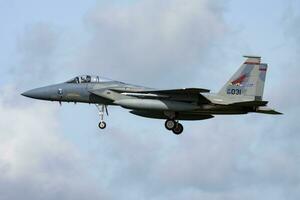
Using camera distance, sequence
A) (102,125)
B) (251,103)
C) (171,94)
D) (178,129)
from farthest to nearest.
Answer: (178,129)
(102,125)
(171,94)
(251,103)

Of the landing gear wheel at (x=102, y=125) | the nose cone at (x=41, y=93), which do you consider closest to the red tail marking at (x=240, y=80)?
the landing gear wheel at (x=102, y=125)

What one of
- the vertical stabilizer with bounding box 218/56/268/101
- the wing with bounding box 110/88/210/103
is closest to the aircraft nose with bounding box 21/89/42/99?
the wing with bounding box 110/88/210/103

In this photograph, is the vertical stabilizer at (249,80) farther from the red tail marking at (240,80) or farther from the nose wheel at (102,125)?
the nose wheel at (102,125)

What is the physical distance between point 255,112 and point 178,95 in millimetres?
4215

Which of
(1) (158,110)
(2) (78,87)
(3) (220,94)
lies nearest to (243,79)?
(3) (220,94)

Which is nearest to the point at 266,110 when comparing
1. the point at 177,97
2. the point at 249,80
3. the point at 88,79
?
the point at 249,80

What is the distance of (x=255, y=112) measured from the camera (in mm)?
50031

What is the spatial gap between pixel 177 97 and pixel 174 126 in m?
1.91

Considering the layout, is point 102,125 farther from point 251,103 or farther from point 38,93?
point 251,103

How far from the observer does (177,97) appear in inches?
1957

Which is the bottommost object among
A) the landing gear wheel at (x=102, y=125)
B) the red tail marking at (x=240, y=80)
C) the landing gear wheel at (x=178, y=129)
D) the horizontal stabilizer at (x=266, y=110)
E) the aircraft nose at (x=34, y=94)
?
the landing gear wheel at (x=102, y=125)

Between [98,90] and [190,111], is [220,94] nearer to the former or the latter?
[190,111]

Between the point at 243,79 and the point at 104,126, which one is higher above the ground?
the point at 243,79

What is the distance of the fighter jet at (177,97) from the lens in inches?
1934
